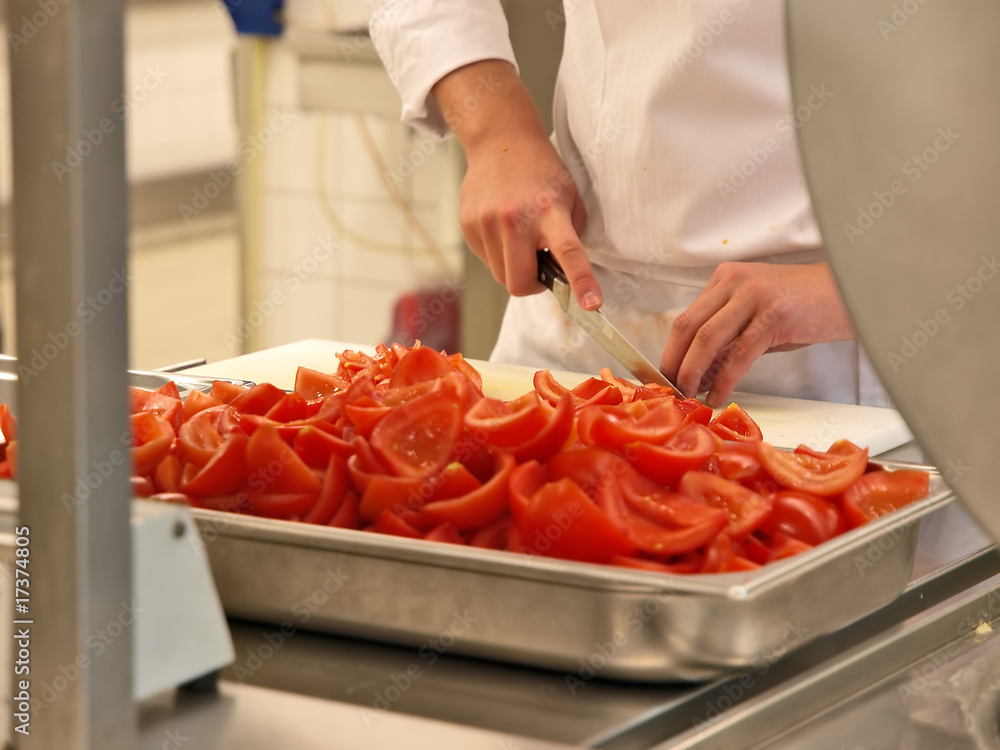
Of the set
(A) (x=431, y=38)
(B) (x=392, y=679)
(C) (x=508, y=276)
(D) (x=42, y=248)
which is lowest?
(B) (x=392, y=679)

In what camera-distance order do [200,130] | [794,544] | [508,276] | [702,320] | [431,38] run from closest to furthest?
[794,544] → [702,320] → [508,276] → [431,38] → [200,130]

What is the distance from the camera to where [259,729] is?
631mm

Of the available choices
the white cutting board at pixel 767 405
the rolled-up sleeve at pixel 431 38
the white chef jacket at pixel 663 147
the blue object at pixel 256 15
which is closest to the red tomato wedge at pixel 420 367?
the white cutting board at pixel 767 405

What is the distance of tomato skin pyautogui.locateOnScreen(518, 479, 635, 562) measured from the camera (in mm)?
708

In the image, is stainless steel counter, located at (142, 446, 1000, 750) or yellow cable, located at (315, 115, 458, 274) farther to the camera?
yellow cable, located at (315, 115, 458, 274)

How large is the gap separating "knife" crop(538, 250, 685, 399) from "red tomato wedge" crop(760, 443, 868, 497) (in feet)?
1.36

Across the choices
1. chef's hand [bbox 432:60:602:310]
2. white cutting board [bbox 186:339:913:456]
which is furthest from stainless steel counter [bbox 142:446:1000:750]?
chef's hand [bbox 432:60:602:310]

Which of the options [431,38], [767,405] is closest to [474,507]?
[767,405]

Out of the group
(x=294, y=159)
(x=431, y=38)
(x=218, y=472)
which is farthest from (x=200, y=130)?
(x=218, y=472)

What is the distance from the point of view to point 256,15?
3.31m

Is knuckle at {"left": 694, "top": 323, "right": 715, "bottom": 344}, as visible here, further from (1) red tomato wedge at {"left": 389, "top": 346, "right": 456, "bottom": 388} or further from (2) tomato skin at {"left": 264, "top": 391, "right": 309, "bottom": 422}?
(2) tomato skin at {"left": 264, "top": 391, "right": 309, "bottom": 422}

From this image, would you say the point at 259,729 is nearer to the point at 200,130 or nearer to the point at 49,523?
the point at 49,523

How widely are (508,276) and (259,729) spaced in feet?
3.18

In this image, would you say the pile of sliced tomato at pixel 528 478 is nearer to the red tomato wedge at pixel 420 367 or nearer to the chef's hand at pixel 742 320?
the red tomato wedge at pixel 420 367
